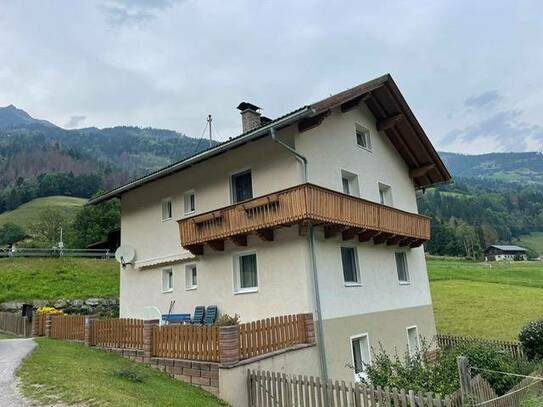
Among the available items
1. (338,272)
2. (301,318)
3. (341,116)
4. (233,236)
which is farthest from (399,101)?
(301,318)

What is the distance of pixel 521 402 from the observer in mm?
10102

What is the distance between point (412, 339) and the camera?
1875 cm

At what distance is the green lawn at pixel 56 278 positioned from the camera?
91.1 feet

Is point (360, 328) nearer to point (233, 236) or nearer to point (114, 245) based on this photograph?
point (233, 236)

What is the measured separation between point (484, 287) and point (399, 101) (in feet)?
99.2

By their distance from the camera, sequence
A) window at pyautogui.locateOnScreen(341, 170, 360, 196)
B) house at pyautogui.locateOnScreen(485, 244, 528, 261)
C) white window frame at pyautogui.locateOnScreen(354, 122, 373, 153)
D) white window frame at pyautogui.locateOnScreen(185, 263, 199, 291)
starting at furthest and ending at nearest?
house at pyautogui.locateOnScreen(485, 244, 528, 261)
white window frame at pyautogui.locateOnScreen(354, 122, 373, 153)
white window frame at pyautogui.locateOnScreen(185, 263, 199, 291)
window at pyautogui.locateOnScreen(341, 170, 360, 196)

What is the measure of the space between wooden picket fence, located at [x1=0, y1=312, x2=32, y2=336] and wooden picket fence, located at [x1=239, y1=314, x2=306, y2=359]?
14.9 m

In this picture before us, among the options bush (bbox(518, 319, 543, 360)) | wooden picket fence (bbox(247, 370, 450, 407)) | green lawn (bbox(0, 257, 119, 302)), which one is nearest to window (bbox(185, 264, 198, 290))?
wooden picket fence (bbox(247, 370, 450, 407))

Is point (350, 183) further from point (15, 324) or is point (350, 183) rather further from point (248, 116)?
point (15, 324)

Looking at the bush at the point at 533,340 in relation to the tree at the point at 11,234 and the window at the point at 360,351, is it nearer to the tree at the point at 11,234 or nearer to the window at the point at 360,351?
the window at the point at 360,351

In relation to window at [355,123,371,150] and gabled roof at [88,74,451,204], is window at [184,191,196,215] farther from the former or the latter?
window at [355,123,371,150]

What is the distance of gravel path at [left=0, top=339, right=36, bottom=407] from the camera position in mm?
7730

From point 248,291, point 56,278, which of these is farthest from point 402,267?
point 56,278

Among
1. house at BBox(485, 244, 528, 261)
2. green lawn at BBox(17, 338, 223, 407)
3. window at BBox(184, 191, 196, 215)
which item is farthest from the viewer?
house at BBox(485, 244, 528, 261)
